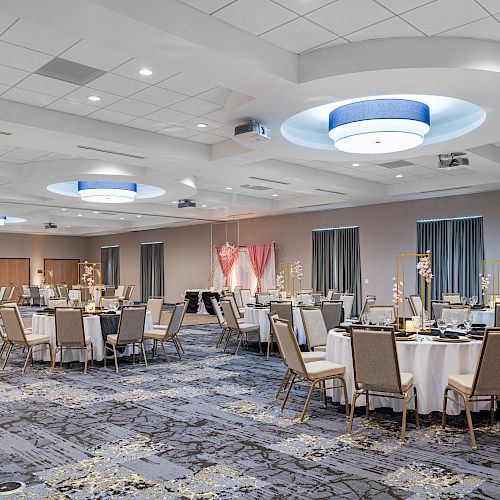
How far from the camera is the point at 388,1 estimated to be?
425cm

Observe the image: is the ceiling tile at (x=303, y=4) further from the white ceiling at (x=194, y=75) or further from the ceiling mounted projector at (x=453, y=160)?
the ceiling mounted projector at (x=453, y=160)

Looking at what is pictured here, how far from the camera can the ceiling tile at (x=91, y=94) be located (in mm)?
6277

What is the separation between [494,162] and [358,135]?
4.57 m

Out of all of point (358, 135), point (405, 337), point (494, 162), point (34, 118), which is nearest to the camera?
point (405, 337)

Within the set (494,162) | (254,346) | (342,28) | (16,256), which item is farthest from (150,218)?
(342,28)

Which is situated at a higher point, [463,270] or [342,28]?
[342,28]

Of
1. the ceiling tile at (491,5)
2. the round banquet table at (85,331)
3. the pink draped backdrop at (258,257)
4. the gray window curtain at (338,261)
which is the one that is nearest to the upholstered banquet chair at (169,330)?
the round banquet table at (85,331)

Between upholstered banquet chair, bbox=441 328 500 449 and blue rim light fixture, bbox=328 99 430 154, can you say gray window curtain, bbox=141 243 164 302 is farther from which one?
upholstered banquet chair, bbox=441 328 500 449

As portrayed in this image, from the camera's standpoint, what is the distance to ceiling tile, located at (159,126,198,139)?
7.98m

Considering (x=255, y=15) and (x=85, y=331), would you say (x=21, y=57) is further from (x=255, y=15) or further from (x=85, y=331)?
(x=85, y=331)

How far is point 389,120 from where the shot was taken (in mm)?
6371

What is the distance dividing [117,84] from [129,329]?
11.3 ft

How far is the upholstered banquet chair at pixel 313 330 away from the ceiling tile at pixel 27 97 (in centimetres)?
390

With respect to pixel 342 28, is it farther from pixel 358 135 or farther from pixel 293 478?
pixel 293 478
